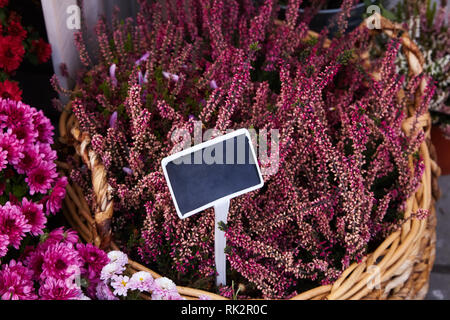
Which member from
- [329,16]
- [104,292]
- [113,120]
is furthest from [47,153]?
[329,16]

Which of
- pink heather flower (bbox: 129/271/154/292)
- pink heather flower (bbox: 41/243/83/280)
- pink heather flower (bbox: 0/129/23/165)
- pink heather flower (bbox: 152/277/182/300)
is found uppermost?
pink heather flower (bbox: 0/129/23/165)

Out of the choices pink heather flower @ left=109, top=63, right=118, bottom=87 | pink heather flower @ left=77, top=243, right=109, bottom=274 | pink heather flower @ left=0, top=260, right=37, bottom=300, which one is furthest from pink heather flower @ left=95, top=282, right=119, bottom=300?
pink heather flower @ left=109, top=63, right=118, bottom=87

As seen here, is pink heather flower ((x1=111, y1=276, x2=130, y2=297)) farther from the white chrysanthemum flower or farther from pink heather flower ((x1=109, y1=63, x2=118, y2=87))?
pink heather flower ((x1=109, y1=63, x2=118, y2=87))

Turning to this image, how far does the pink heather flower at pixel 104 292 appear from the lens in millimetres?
905

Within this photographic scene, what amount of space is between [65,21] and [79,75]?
6.8 inches

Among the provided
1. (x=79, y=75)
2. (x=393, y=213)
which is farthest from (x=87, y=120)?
(x=393, y=213)

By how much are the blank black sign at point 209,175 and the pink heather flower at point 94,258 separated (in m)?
0.25

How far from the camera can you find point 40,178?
3.36 feet

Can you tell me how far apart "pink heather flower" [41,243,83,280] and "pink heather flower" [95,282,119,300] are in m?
0.07

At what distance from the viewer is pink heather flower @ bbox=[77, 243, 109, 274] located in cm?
92

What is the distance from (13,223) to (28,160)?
179mm

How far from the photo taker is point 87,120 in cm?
107

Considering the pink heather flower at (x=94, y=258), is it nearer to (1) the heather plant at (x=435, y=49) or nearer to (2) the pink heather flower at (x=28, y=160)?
(2) the pink heather flower at (x=28, y=160)
